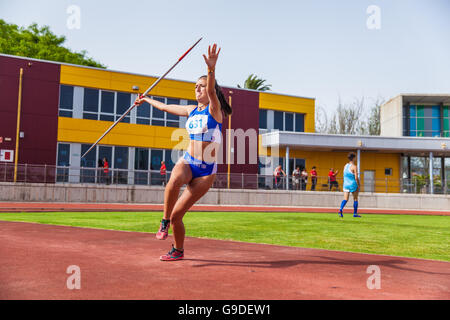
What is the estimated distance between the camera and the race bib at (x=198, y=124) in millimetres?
4633

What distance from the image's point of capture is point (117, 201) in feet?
72.9

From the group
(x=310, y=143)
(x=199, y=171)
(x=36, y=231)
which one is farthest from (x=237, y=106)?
(x=199, y=171)

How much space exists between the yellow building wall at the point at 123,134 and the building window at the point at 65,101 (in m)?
0.42

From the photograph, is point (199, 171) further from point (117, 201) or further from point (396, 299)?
point (117, 201)

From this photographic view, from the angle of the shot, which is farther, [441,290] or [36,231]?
[36,231]

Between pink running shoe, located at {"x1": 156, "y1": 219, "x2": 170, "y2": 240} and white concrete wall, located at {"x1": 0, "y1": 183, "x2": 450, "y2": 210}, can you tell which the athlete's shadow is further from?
white concrete wall, located at {"x1": 0, "y1": 183, "x2": 450, "y2": 210}

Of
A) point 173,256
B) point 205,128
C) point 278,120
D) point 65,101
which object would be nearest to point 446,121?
point 278,120

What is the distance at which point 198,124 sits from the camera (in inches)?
184

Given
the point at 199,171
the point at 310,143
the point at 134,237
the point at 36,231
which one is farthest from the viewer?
the point at 310,143

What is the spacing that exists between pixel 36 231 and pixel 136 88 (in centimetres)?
2057

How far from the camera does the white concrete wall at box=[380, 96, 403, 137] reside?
3553cm

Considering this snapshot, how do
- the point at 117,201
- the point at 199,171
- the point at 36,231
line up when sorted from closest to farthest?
the point at 199,171 < the point at 36,231 < the point at 117,201

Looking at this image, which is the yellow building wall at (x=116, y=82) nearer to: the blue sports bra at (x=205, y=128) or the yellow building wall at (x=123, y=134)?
the yellow building wall at (x=123, y=134)

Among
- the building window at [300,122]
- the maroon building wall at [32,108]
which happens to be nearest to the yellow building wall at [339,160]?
the building window at [300,122]
